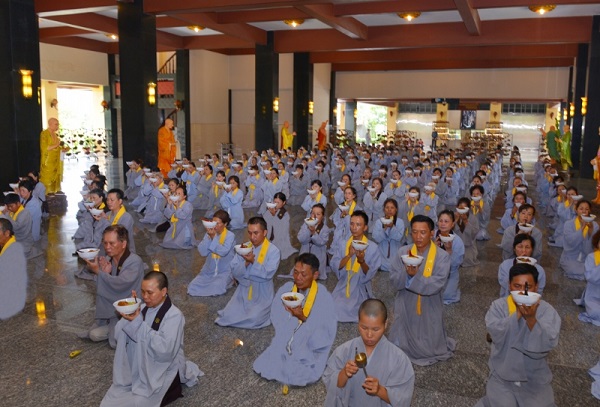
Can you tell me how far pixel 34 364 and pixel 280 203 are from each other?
15.7 feet

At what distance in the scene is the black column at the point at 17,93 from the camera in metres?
14.4

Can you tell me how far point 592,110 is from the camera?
20547 millimetres

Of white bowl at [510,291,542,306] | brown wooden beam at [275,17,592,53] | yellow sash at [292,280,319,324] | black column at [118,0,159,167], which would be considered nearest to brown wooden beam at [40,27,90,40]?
black column at [118,0,159,167]

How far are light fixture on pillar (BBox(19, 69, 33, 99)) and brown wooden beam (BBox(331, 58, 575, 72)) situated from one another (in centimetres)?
2293

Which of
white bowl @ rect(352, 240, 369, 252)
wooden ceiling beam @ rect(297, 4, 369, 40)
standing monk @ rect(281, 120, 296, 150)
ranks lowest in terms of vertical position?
white bowl @ rect(352, 240, 369, 252)

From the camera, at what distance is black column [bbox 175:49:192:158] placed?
1048 inches

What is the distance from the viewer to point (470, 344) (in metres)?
6.47

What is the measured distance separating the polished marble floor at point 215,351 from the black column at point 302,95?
62.9 feet

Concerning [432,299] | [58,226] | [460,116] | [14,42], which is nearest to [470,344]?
[432,299]

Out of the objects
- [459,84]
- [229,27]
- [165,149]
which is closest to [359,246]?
[165,149]

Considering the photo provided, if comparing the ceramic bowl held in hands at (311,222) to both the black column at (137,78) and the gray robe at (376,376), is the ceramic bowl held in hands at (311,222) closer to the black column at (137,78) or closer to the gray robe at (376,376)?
the gray robe at (376,376)

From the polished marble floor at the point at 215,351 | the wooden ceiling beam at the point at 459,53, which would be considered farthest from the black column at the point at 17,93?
the wooden ceiling beam at the point at 459,53

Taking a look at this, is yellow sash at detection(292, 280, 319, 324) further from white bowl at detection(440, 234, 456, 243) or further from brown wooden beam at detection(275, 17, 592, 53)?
brown wooden beam at detection(275, 17, 592, 53)

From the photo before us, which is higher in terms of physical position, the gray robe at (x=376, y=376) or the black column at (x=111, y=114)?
the black column at (x=111, y=114)
